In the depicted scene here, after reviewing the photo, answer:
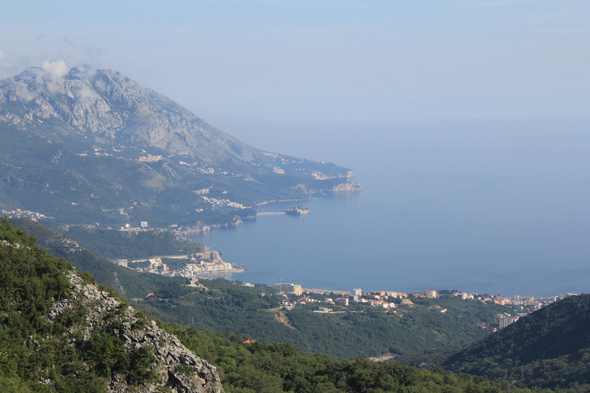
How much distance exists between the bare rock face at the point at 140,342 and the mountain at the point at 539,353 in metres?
21.9

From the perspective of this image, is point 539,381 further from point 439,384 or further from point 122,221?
point 122,221

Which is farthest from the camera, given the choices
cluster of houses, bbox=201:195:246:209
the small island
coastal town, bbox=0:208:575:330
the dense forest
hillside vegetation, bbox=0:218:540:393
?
cluster of houses, bbox=201:195:246:209

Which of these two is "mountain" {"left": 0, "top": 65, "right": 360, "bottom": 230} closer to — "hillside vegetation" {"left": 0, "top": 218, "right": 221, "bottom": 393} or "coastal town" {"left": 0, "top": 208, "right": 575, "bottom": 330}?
"coastal town" {"left": 0, "top": 208, "right": 575, "bottom": 330}

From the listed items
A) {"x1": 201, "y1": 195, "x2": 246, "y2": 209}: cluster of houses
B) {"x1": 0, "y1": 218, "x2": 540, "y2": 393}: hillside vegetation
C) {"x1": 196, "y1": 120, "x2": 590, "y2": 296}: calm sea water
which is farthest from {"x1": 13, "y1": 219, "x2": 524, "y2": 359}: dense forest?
{"x1": 201, "y1": 195, "x2": 246, "y2": 209}: cluster of houses

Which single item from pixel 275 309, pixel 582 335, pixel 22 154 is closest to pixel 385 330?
pixel 275 309

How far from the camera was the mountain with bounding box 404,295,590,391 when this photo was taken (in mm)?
32906

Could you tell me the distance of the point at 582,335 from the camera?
1465 inches

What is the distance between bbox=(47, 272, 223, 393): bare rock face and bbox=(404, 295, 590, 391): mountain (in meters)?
21.9

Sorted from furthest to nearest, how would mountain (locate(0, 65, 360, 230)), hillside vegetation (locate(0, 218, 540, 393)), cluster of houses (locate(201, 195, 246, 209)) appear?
1. cluster of houses (locate(201, 195, 246, 209))
2. mountain (locate(0, 65, 360, 230))
3. hillside vegetation (locate(0, 218, 540, 393))

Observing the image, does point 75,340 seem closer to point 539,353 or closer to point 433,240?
point 539,353

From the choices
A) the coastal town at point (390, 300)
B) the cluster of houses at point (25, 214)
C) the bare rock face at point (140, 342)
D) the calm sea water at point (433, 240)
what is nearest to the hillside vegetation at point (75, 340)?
the bare rock face at point (140, 342)

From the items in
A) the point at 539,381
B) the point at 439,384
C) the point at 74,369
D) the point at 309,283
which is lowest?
the point at 309,283

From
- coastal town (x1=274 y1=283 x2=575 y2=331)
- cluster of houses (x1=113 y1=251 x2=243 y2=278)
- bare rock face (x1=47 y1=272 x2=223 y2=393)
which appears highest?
bare rock face (x1=47 y1=272 x2=223 y2=393)

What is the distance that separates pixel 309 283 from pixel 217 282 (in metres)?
21.6
